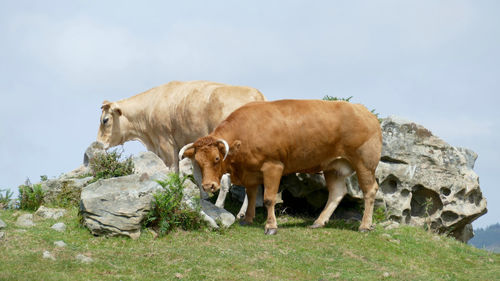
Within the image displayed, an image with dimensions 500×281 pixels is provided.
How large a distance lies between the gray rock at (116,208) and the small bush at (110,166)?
11.3 ft

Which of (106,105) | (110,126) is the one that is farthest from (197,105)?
(110,126)

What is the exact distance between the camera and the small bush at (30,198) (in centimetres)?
1512

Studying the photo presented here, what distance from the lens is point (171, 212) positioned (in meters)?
12.3

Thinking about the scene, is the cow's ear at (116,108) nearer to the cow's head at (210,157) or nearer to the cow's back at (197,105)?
the cow's back at (197,105)

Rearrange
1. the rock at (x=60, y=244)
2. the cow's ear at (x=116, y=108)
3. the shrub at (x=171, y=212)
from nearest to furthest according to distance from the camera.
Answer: the rock at (x=60, y=244)
the shrub at (x=171, y=212)
the cow's ear at (x=116, y=108)

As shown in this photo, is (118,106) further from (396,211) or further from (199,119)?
(396,211)

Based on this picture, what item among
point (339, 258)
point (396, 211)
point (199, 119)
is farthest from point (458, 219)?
point (199, 119)

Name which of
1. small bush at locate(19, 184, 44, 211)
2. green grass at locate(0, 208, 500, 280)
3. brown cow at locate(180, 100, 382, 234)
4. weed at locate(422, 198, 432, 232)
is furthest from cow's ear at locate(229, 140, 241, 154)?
weed at locate(422, 198, 432, 232)

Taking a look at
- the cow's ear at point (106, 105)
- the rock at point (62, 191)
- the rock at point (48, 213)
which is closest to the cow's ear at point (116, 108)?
the cow's ear at point (106, 105)

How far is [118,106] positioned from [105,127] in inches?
36.0

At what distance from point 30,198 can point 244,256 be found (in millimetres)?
6822

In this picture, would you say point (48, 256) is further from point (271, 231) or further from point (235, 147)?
point (271, 231)

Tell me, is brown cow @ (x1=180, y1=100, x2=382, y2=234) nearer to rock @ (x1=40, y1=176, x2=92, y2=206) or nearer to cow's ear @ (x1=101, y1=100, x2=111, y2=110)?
rock @ (x1=40, y1=176, x2=92, y2=206)

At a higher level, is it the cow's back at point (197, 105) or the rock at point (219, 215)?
the cow's back at point (197, 105)
